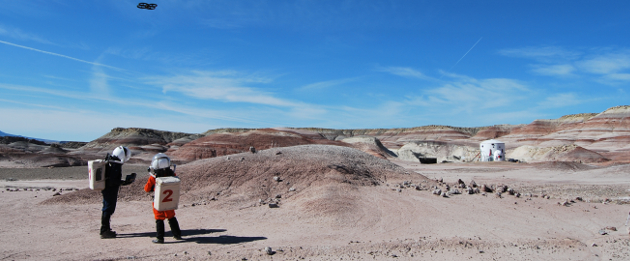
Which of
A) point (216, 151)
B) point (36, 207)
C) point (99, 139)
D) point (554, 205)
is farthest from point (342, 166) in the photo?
point (99, 139)

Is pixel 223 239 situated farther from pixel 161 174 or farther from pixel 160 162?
pixel 160 162

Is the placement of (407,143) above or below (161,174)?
above

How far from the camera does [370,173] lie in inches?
545

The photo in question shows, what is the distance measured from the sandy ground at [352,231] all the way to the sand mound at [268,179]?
64cm

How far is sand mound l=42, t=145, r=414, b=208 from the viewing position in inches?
446

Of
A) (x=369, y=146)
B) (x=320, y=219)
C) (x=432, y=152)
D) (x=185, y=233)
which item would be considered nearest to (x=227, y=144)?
(x=369, y=146)

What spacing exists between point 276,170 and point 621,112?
323 ft

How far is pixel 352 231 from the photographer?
823cm

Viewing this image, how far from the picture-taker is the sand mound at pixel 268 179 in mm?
11336

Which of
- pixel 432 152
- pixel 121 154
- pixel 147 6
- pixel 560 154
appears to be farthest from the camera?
pixel 432 152

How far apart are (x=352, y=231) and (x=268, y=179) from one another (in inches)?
190

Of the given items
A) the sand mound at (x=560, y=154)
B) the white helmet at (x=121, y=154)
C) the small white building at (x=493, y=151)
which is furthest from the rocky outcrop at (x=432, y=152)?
the white helmet at (x=121, y=154)

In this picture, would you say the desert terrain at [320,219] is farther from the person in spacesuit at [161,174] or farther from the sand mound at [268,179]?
the person in spacesuit at [161,174]

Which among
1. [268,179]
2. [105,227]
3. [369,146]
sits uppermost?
[369,146]
